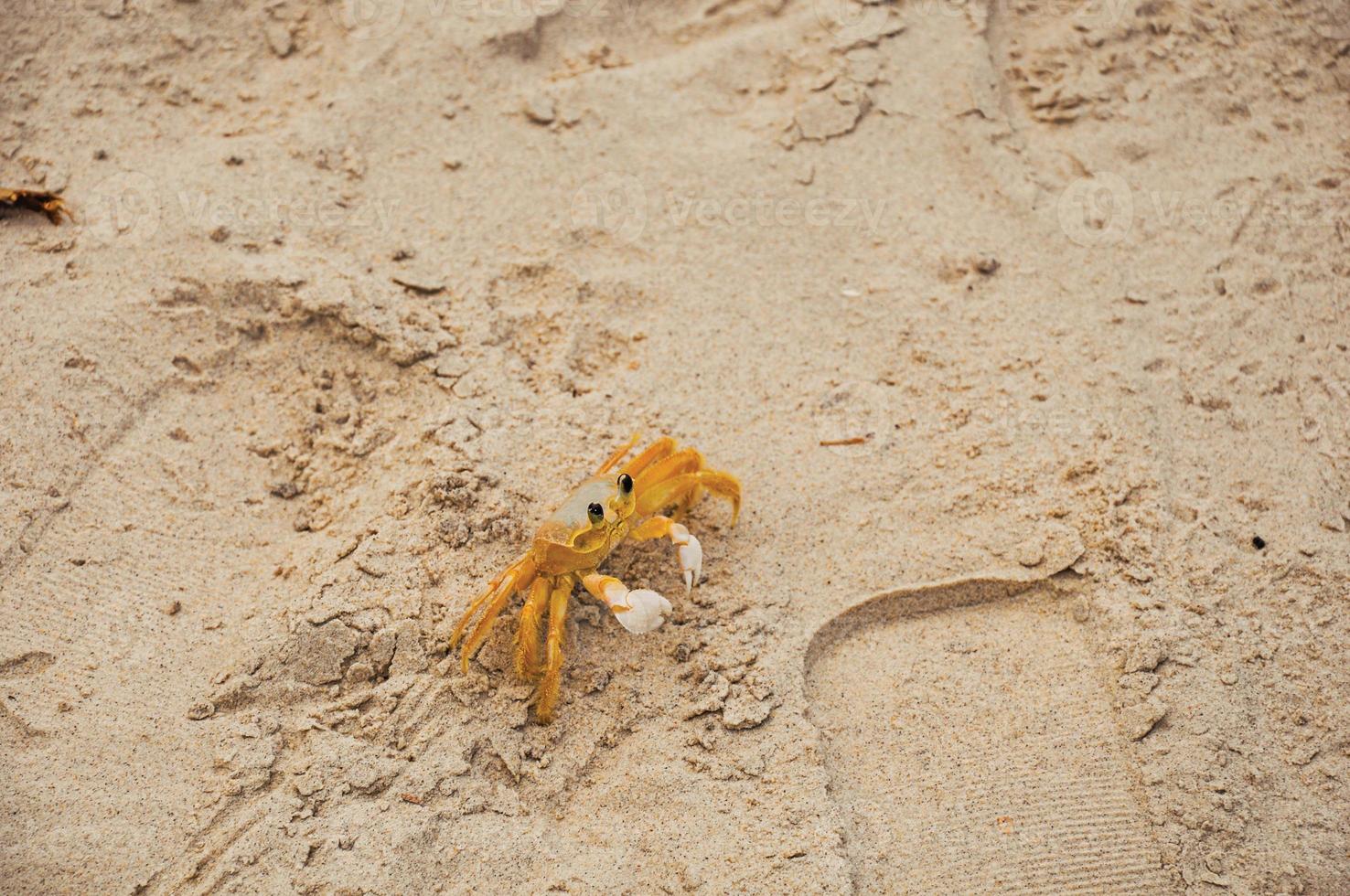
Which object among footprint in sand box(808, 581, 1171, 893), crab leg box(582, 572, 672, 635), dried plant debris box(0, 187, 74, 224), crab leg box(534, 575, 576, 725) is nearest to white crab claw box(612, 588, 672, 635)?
crab leg box(582, 572, 672, 635)

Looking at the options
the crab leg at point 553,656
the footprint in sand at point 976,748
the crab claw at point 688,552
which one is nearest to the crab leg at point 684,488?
the crab claw at point 688,552

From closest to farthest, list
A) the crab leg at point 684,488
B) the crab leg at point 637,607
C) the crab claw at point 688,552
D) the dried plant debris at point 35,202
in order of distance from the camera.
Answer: the crab leg at point 637,607
the crab claw at point 688,552
the crab leg at point 684,488
the dried plant debris at point 35,202

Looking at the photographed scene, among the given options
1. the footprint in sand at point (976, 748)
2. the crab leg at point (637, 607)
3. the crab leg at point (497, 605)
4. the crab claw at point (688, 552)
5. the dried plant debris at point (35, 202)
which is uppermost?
the dried plant debris at point (35, 202)

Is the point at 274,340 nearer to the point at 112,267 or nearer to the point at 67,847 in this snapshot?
the point at 112,267

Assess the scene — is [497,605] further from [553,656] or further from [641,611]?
[641,611]

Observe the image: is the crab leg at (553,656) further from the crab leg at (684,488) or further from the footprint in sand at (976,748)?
the footprint in sand at (976,748)

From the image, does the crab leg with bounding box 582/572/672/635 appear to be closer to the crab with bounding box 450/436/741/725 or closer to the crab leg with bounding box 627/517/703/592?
the crab with bounding box 450/436/741/725

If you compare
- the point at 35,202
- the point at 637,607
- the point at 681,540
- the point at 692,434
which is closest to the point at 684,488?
the point at 681,540

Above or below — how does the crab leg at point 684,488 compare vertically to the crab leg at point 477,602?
below
